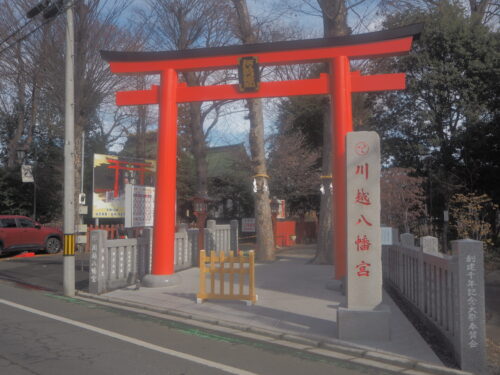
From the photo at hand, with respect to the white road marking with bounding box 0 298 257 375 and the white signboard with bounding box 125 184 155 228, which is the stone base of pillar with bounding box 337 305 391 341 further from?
the white signboard with bounding box 125 184 155 228

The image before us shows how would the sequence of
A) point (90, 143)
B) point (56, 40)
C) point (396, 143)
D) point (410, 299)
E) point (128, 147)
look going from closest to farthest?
1. point (410, 299)
2. point (56, 40)
3. point (396, 143)
4. point (90, 143)
5. point (128, 147)

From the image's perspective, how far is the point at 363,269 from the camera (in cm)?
704

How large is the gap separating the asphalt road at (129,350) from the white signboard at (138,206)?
4.01 m

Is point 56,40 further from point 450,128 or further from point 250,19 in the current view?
point 450,128

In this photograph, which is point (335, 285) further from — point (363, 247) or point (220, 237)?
point (220, 237)

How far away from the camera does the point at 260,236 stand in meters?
18.2

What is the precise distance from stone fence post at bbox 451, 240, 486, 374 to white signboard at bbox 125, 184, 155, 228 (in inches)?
348

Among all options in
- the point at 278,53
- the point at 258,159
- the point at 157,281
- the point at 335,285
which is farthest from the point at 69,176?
the point at 258,159

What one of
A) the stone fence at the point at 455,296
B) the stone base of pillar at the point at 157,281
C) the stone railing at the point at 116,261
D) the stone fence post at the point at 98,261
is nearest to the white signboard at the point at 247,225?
the stone railing at the point at 116,261

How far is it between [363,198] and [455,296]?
1.85 meters

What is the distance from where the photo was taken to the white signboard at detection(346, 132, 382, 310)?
6.99m

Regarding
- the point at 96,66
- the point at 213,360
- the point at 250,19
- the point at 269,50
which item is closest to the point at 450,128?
the point at 250,19

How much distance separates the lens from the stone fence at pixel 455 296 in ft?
18.6

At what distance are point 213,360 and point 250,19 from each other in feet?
48.8
